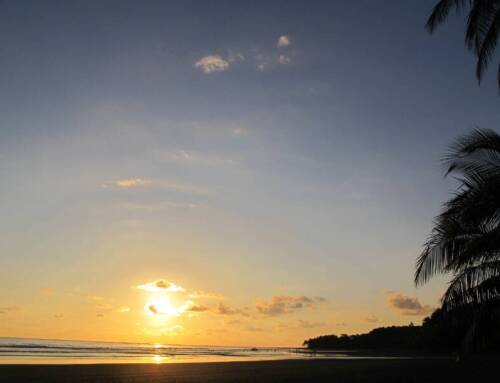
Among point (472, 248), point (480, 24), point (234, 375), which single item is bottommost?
point (234, 375)

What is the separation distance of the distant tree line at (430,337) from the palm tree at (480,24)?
6.36m

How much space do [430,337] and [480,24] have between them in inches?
2240

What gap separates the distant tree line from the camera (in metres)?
12.9

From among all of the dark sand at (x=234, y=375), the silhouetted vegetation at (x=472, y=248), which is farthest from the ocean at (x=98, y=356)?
the silhouetted vegetation at (x=472, y=248)

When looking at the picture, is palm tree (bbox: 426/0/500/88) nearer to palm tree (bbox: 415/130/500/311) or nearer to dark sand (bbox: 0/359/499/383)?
palm tree (bbox: 415/130/500/311)

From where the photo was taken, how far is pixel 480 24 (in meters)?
13.0

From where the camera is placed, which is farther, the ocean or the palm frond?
the ocean

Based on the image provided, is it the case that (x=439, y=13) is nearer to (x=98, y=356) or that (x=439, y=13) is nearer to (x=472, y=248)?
(x=472, y=248)

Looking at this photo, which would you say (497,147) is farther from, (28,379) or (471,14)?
(28,379)

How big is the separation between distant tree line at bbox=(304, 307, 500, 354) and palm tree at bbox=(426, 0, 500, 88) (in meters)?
6.36

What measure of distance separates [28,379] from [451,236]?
17.8m

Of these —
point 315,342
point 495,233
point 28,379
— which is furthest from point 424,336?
point 315,342

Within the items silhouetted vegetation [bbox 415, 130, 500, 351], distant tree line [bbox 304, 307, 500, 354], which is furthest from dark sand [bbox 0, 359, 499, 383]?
silhouetted vegetation [bbox 415, 130, 500, 351]

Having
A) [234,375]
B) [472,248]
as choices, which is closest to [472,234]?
[472,248]
